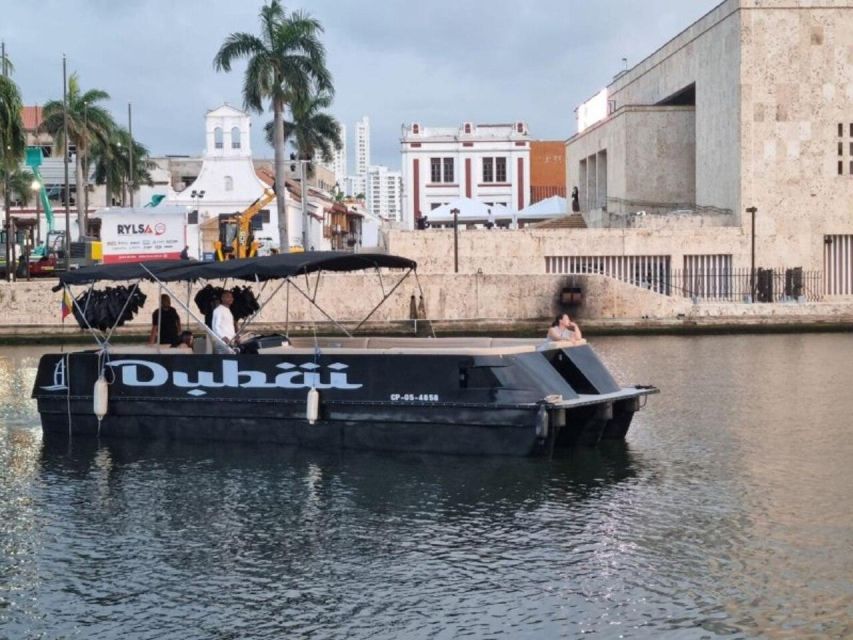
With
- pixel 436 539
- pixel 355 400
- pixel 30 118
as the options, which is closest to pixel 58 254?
pixel 30 118

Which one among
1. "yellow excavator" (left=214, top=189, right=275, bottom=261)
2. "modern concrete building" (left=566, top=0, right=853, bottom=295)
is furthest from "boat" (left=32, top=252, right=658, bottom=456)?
"modern concrete building" (left=566, top=0, right=853, bottom=295)

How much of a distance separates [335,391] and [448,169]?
82.4m

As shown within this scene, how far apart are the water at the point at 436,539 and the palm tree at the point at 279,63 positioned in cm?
Answer: 3506

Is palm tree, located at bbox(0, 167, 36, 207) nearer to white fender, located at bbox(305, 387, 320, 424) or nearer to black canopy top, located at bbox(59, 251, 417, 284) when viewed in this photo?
black canopy top, located at bbox(59, 251, 417, 284)

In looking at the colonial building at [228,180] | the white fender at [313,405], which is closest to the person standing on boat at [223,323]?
the white fender at [313,405]

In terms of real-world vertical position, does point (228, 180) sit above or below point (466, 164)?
below

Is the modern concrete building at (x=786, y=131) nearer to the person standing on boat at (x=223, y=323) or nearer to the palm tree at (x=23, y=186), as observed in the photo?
the person standing on boat at (x=223, y=323)

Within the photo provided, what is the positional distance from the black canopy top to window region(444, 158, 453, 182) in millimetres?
79930

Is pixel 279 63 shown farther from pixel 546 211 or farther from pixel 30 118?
pixel 30 118

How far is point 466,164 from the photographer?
100 meters

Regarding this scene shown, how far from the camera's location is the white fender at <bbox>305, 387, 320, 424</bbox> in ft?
60.6

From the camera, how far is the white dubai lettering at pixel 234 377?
1844 cm

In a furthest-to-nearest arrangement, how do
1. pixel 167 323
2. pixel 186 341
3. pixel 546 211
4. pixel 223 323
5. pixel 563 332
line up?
1. pixel 546 211
2. pixel 167 323
3. pixel 186 341
4. pixel 563 332
5. pixel 223 323

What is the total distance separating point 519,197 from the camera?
10225cm
